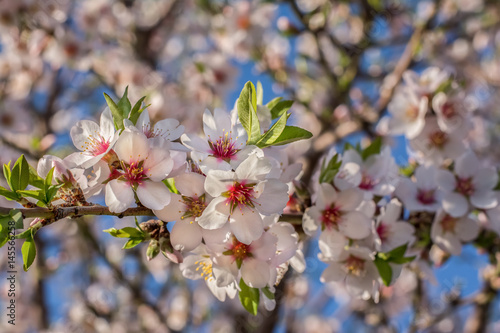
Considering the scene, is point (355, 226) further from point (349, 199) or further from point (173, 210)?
point (173, 210)

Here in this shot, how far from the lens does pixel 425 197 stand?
166 centimetres

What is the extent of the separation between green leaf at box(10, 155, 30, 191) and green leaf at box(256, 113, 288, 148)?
0.62 m

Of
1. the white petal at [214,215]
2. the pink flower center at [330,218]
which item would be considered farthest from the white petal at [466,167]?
the white petal at [214,215]

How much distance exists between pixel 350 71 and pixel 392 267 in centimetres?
246

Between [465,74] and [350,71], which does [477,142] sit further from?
[350,71]

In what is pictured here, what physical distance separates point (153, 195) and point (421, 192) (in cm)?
107

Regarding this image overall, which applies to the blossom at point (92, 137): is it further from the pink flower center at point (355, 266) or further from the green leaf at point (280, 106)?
the pink flower center at point (355, 266)

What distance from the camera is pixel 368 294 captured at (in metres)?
1.47

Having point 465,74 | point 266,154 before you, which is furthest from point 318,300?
point 266,154

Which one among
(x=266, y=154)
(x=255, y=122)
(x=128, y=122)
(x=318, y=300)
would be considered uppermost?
(x=128, y=122)

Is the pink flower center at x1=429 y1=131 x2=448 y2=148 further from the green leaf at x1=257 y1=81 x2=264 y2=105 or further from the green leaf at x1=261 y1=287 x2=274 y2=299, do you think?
the green leaf at x1=261 y1=287 x2=274 y2=299

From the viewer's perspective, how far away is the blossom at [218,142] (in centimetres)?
113

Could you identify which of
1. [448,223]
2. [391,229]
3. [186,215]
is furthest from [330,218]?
[448,223]

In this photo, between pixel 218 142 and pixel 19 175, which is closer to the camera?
pixel 19 175
